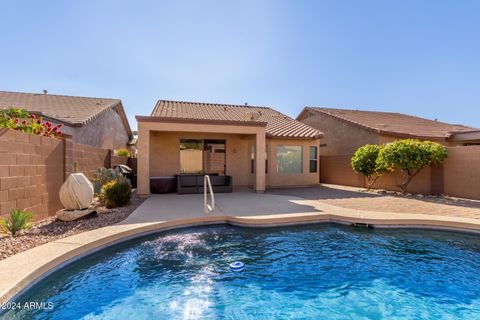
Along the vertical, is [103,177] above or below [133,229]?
above

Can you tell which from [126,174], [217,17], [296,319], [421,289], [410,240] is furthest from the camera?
[126,174]

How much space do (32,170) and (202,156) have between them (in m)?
9.08

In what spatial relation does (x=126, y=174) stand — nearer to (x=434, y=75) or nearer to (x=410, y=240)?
(x=410, y=240)

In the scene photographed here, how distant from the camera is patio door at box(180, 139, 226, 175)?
14586 millimetres

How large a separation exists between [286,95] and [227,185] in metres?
8.90

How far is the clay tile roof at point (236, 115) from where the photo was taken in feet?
49.1

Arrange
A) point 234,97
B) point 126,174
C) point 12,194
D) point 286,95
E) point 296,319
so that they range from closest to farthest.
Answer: point 296,319 → point 12,194 → point 126,174 → point 286,95 → point 234,97

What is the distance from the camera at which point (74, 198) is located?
685cm

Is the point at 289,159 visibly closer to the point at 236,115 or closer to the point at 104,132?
the point at 236,115

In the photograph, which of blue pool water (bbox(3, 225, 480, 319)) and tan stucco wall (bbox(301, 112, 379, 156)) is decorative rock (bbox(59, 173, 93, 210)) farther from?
tan stucco wall (bbox(301, 112, 379, 156))

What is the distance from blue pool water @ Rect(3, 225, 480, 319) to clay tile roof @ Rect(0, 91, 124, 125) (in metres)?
12.1

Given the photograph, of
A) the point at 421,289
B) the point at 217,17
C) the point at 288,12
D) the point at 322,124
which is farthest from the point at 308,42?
the point at 421,289

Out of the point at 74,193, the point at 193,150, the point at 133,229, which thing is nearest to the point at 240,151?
the point at 193,150

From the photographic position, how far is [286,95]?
18.0 m
